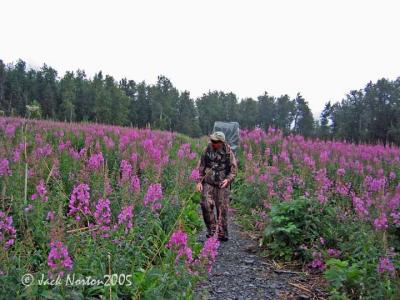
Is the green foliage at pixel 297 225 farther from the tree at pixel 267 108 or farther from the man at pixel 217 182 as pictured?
the tree at pixel 267 108

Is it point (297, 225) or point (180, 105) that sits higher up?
point (180, 105)

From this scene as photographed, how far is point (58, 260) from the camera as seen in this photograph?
2457 mm

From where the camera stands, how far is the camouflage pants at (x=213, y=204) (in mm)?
6191

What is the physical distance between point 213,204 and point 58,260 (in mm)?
4006

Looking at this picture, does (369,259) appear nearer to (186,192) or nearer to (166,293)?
(166,293)

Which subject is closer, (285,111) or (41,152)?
(41,152)

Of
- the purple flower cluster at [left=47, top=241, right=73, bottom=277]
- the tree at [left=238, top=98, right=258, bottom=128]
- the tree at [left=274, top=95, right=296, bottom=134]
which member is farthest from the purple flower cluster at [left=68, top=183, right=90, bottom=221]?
the tree at [left=274, top=95, right=296, bottom=134]

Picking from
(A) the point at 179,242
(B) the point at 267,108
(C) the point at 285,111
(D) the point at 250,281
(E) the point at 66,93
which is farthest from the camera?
(B) the point at 267,108

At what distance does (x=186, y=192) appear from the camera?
23.1ft

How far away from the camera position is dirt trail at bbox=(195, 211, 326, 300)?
14.1 ft

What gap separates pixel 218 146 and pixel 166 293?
11.2 ft

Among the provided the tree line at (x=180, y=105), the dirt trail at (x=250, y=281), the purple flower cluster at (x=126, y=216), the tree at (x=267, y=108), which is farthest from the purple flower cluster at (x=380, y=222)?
the tree at (x=267, y=108)

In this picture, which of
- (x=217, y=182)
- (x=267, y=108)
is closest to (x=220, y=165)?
(x=217, y=182)

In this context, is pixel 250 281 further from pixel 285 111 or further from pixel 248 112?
pixel 285 111
